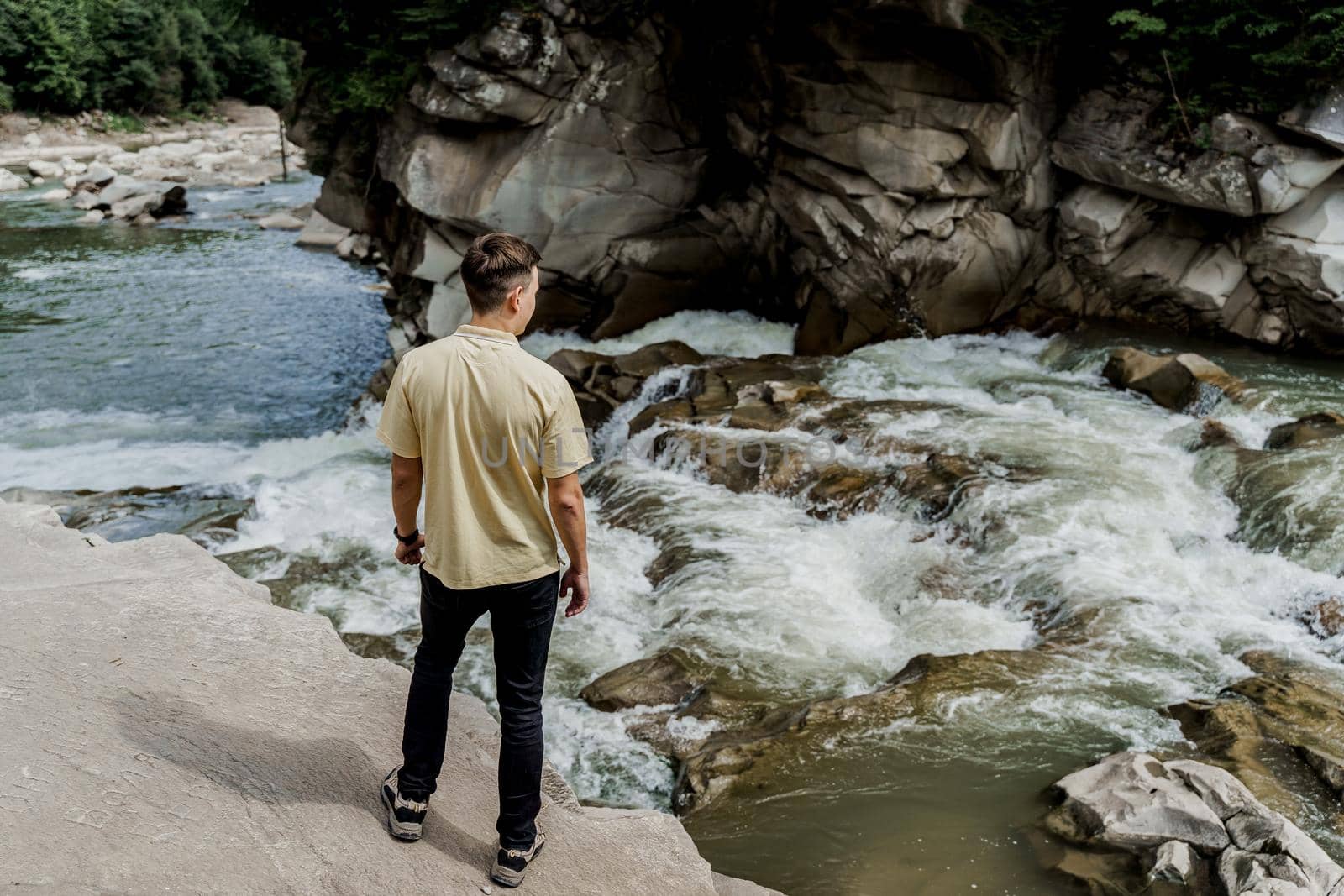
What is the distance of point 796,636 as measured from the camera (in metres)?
7.84

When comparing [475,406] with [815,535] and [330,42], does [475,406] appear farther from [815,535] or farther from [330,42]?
[330,42]

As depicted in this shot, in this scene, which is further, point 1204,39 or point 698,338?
point 698,338

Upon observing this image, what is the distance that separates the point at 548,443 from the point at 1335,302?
11964 mm

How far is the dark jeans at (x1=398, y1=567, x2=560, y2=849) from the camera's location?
11.8 feet

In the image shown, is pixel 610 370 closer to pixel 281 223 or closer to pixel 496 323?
pixel 496 323

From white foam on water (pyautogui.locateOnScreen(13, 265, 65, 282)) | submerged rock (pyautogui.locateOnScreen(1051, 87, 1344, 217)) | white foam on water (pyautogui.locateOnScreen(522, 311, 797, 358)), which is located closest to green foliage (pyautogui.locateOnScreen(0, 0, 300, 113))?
white foam on water (pyautogui.locateOnScreen(13, 265, 65, 282))

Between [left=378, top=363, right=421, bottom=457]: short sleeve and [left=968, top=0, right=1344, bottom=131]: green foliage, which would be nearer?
[left=378, top=363, right=421, bottom=457]: short sleeve

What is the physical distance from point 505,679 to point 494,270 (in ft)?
4.37

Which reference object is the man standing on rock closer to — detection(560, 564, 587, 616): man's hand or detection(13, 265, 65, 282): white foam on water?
detection(560, 564, 587, 616): man's hand

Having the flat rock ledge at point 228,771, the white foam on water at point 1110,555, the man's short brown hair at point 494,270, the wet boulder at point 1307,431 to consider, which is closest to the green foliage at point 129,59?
the white foam on water at point 1110,555

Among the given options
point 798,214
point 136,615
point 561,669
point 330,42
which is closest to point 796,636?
point 561,669

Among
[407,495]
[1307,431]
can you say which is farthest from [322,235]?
[407,495]

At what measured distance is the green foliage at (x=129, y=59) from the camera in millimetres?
44375

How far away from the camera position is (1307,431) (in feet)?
32.6
